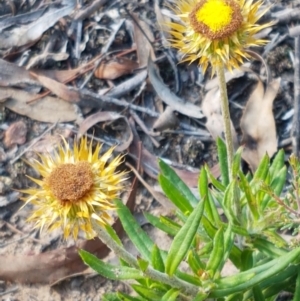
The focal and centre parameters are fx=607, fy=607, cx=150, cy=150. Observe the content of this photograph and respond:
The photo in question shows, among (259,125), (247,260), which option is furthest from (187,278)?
(259,125)

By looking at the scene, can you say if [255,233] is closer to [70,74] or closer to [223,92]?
[223,92]

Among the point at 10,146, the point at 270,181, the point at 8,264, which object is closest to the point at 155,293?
the point at 270,181

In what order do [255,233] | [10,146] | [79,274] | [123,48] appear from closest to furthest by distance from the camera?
1. [255,233]
2. [79,274]
3. [10,146]
4. [123,48]

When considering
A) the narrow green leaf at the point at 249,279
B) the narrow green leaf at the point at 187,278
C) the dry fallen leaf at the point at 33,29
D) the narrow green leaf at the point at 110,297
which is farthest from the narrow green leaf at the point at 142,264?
the dry fallen leaf at the point at 33,29

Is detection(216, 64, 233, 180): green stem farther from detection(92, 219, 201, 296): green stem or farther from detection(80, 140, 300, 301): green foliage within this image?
detection(92, 219, 201, 296): green stem

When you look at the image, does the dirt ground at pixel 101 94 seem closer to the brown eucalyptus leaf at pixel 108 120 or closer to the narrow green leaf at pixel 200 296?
the brown eucalyptus leaf at pixel 108 120

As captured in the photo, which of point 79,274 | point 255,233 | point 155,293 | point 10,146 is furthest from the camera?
point 10,146

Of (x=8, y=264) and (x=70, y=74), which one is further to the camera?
(x=70, y=74)

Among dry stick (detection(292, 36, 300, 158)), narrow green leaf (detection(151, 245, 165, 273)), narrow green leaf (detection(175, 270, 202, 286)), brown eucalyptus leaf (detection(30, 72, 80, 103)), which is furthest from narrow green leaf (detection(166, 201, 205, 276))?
brown eucalyptus leaf (detection(30, 72, 80, 103))
